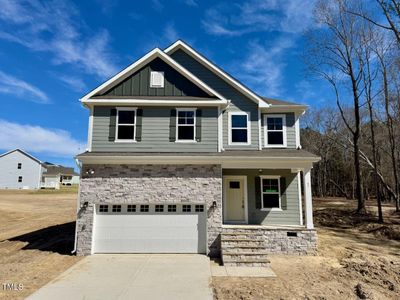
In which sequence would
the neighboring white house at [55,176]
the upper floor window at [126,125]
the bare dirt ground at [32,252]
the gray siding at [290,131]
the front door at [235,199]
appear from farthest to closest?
the neighboring white house at [55,176] → the gray siding at [290,131] → the front door at [235,199] → the upper floor window at [126,125] → the bare dirt ground at [32,252]

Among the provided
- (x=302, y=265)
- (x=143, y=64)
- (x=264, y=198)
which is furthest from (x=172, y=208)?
(x=143, y=64)

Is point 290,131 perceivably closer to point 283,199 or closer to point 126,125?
point 283,199

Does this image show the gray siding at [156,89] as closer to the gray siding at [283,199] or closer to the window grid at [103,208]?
the gray siding at [283,199]

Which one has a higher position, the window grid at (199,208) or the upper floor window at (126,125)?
the upper floor window at (126,125)

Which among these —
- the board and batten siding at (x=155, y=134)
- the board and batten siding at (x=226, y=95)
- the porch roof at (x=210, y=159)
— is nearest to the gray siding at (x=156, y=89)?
the board and batten siding at (x=155, y=134)

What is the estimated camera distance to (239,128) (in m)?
13.1

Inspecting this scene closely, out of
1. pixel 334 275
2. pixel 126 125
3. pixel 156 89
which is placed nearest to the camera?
pixel 334 275

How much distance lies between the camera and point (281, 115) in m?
13.4

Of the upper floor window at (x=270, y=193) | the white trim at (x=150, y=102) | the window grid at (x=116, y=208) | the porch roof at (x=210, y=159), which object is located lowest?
Result: the window grid at (x=116, y=208)

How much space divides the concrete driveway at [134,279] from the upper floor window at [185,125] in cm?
487

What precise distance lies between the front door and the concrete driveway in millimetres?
3176

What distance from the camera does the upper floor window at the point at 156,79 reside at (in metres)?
12.2

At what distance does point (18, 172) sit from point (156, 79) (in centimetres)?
5373

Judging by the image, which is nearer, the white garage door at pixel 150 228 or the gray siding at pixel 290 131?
the white garage door at pixel 150 228
